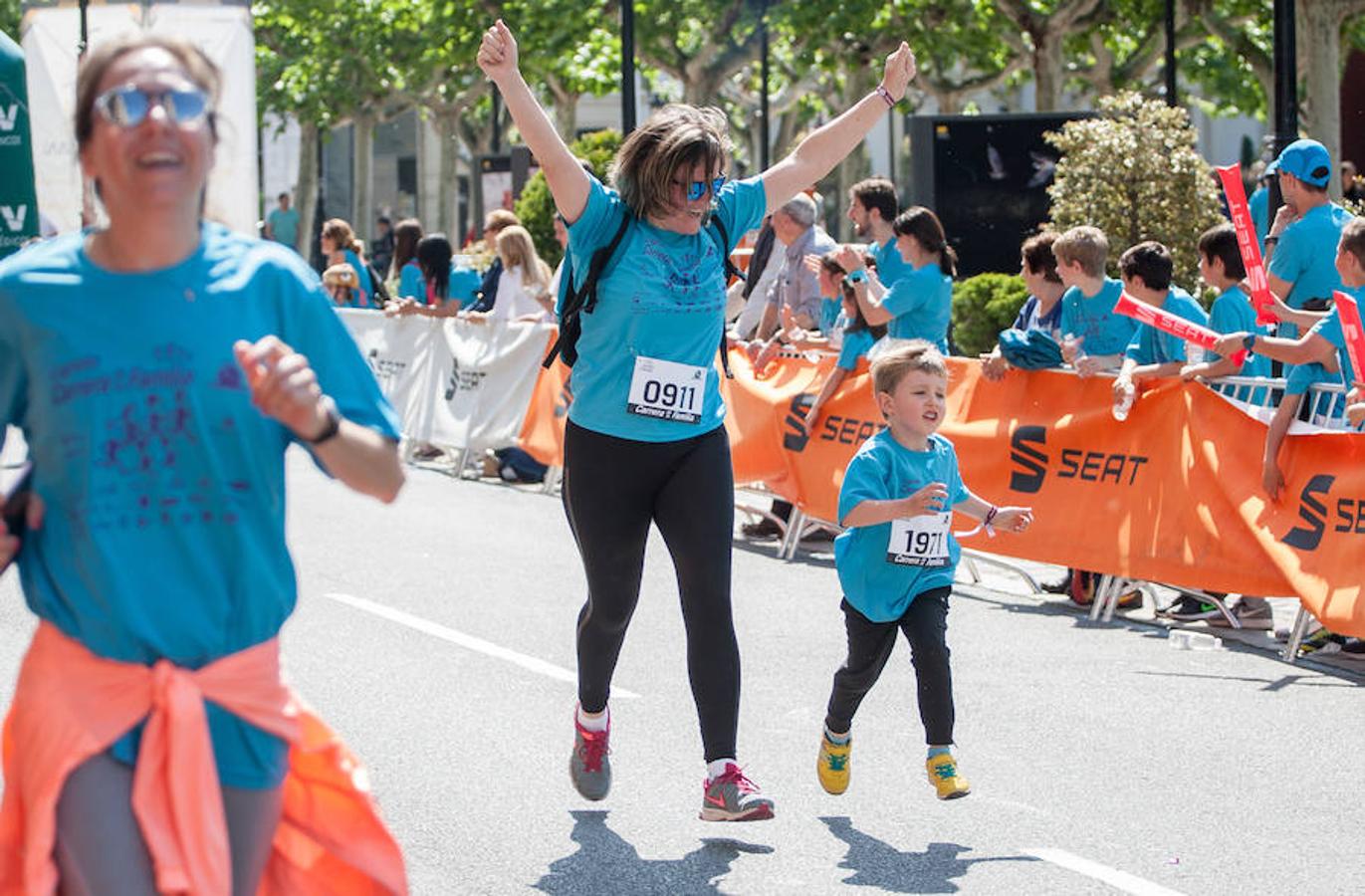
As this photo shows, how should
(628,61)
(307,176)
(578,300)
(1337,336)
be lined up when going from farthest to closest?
(307,176)
(628,61)
(1337,336)
(578,300)

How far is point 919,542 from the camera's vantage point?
20.6 ft

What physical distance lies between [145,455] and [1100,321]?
7.87m

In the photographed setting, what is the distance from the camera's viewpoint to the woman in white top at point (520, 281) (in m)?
15.7

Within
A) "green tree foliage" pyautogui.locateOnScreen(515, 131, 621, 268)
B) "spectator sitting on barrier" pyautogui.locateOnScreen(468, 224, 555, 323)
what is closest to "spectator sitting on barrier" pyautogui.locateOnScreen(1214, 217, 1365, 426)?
"spectator sitting on barrier" pyautogui.locateOnScreen(468, 224, 555, 323)

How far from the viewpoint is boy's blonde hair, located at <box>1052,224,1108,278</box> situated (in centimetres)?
1045

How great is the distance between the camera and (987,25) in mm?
36688

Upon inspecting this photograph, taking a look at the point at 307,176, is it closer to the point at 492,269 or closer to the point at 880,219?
the point at 492,269

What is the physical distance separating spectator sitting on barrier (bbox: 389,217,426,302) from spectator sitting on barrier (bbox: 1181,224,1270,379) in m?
8.76

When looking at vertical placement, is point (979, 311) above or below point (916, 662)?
above

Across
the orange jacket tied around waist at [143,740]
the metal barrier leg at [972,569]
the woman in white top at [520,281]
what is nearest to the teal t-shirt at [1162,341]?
the metal barrier leg at [972,569]

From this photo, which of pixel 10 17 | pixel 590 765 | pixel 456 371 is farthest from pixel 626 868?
pixel 10 17

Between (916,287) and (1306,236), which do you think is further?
(916,287)

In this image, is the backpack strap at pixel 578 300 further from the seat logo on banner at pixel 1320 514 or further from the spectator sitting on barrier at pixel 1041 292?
the spectator sitting on barrier at pixel 1041 292

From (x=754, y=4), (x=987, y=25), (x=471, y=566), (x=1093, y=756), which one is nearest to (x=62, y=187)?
(x=471, y=566)
